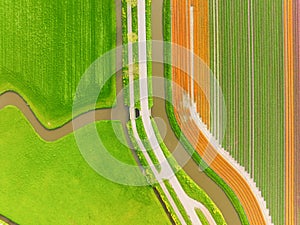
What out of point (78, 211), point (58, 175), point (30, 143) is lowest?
point (78, 211)

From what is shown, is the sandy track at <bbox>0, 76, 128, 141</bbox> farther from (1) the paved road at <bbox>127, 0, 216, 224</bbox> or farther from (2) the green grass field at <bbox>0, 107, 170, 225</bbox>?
(1) the paved road at <bbox>127, 0, 216, 224</bbox>

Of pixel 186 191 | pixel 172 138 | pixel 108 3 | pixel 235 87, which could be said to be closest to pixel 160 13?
pixel 108 3

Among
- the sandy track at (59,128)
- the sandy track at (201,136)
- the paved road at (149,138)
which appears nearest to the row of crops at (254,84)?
the sandy track at (201,136)

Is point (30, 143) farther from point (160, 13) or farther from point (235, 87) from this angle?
point (235, 87)

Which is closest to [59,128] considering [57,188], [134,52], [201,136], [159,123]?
[57,188]

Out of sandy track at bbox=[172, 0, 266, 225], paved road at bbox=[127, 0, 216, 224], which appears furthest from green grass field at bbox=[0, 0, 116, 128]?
sandy track at bbox=[172, 0, 266, 225]

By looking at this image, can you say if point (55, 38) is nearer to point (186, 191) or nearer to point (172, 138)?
point (172, 138)

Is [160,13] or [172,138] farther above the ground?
[160,13]
